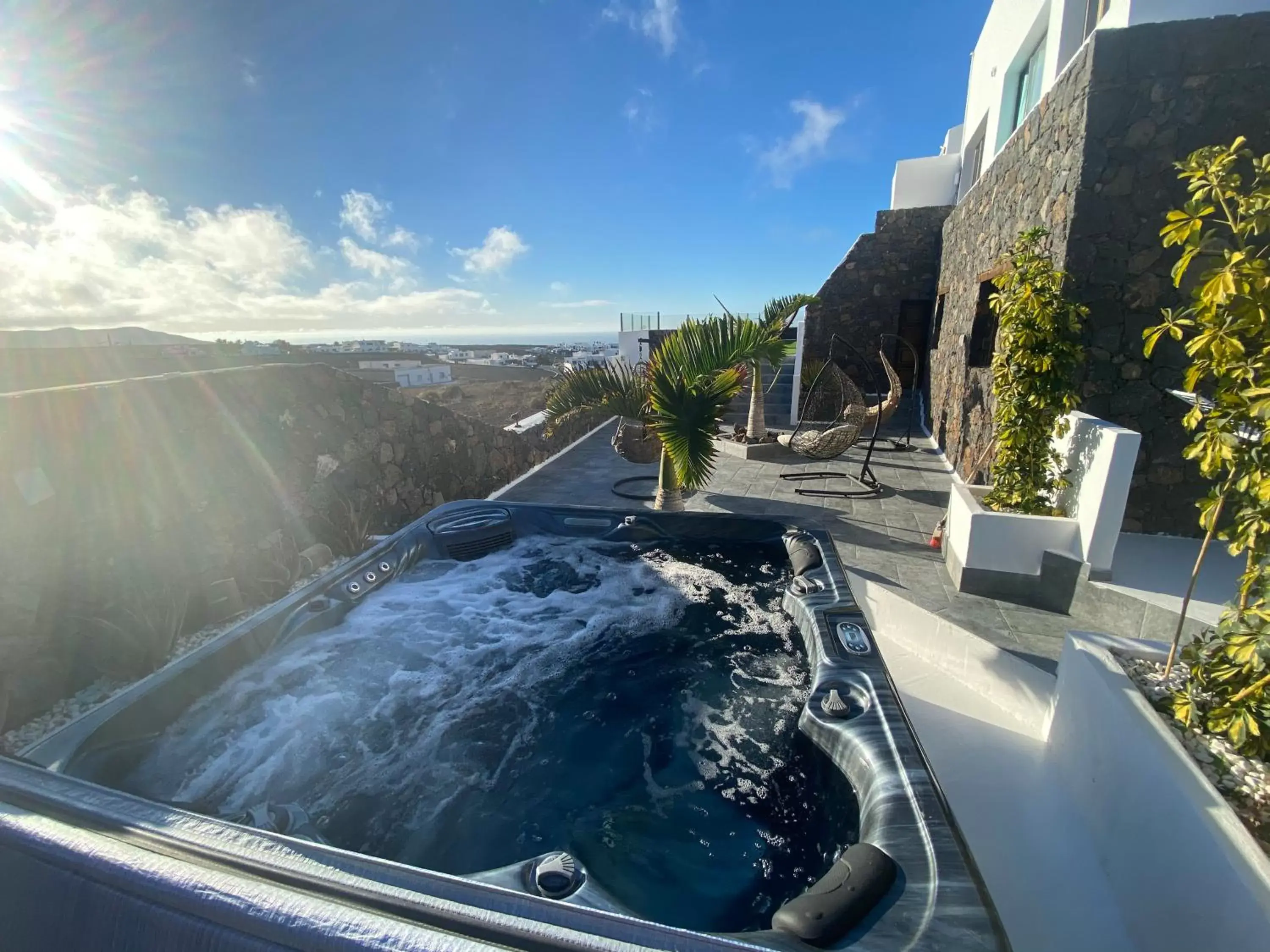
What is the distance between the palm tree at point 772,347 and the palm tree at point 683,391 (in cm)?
199

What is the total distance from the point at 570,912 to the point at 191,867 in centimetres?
78

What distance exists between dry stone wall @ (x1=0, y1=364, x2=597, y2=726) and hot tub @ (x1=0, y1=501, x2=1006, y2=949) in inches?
Answer: 48.7

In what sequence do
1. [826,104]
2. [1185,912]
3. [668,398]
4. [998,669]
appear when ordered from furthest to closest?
[826,104] → [668,398] → [998,669] → [1185,912]

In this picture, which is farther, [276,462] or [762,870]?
[276,462]

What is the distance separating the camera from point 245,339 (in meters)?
9.46

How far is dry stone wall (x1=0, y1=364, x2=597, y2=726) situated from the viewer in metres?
3.23

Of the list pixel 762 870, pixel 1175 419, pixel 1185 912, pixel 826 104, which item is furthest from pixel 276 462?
pixel 826 104

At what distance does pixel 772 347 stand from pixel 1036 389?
3.01 m

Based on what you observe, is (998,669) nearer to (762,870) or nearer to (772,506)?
(762,870)

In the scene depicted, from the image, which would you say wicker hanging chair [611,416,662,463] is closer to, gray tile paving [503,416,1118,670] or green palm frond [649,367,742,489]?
gray tile paving [503,416,1118,670]

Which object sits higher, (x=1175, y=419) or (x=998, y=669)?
(x=1175, y=419)

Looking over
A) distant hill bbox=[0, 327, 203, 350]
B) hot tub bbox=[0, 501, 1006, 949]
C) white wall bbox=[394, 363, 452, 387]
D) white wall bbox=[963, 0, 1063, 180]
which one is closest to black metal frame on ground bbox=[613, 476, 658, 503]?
hot tub bbox=[0, 501, 1006, 949]

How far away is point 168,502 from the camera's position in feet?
13.7

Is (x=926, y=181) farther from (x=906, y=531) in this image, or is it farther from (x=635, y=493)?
(x=635, y=493)
